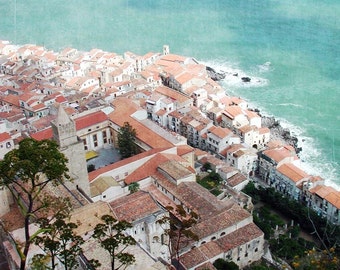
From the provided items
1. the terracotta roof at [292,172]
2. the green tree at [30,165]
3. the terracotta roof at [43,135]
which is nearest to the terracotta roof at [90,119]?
the terracotta roof at [43,135]

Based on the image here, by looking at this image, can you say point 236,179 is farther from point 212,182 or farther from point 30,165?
point 30,165

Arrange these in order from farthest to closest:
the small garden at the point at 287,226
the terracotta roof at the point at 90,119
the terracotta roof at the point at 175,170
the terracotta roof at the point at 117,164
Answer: the terracotta roof at the point at 90,119 → the terracotta roof at the point at 117,164 → the terracotta roof at the point at 175,170 → the small garden at the point at 287,226

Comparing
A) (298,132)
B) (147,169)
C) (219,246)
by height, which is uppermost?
(147,169)

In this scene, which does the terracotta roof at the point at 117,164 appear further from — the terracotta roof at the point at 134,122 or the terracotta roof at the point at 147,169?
the terracotta roof at the point at 134,122

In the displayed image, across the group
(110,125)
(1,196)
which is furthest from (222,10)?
(1,196)

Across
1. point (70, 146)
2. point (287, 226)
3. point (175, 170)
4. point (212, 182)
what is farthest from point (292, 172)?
point (70, 146)

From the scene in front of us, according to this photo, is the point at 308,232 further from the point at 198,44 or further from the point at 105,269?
the point at 198,44
